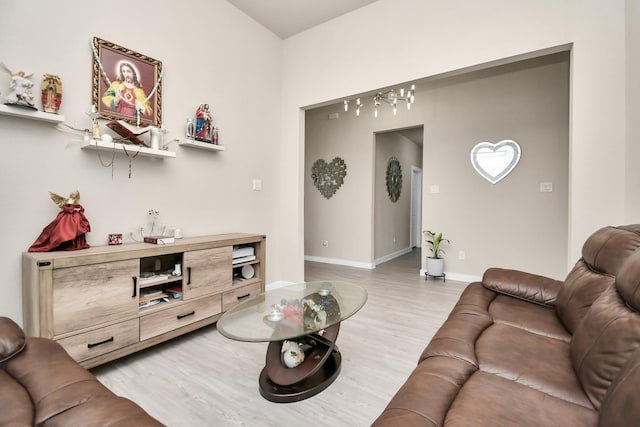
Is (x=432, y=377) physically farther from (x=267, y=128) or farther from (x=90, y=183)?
(x=267, y=128)

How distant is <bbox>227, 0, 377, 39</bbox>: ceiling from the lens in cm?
314

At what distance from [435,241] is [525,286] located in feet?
8.20

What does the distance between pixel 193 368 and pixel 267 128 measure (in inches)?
104

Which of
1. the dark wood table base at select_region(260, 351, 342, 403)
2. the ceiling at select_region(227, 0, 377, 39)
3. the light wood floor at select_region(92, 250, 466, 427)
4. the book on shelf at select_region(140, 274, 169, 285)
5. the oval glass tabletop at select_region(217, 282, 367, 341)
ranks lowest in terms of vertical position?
the light wood floor at select_region(92, 250, 466, 427)

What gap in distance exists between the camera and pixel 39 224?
1940 millimetres

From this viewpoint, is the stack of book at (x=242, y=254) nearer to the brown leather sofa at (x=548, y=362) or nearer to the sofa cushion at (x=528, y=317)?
the brown leather sofa at (x=548, y=362)

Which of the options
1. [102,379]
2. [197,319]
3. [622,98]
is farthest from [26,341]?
[622,98]

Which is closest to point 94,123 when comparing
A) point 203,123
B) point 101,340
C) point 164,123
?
point 164,123

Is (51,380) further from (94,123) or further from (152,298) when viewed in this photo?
(94,123)

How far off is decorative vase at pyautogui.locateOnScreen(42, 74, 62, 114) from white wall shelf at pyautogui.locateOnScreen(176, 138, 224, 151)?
0.86 m

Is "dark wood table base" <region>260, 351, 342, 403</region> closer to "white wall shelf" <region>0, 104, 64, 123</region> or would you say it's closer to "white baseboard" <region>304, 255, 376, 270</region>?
"white wall shelf" <region>0, 104, 64, 123</region>

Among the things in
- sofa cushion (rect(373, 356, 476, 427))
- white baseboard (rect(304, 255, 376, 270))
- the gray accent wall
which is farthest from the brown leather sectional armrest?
white baseboard (rect(304, 255, 376, 270))

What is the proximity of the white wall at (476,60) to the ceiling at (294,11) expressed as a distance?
0.10 m

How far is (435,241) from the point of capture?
434 centimetres
